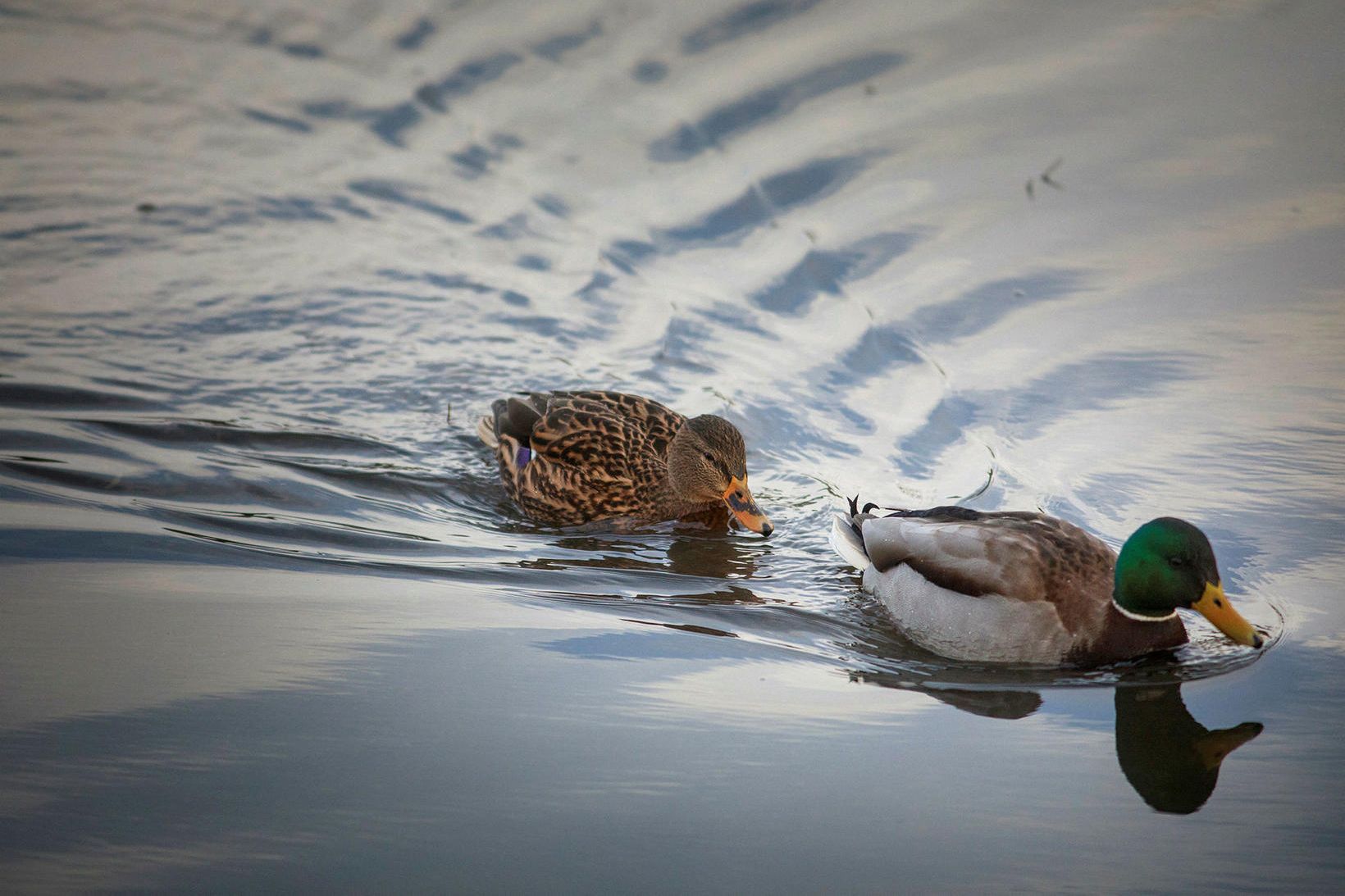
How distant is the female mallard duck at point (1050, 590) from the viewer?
5922mm

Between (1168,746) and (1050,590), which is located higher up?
(1050,590)

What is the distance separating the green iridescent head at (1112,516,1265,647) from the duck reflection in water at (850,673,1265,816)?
1.15 ft

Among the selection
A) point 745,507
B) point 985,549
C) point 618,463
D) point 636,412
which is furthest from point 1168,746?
point 636,412

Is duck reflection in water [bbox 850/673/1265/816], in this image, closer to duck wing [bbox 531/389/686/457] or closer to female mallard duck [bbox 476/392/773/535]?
female mallard duck [bbox 476/392/773/535]

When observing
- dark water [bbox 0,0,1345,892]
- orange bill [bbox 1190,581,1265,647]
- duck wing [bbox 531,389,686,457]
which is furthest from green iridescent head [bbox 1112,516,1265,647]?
duck wing [bbox 531,389,686,457]

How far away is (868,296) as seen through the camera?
10.8m

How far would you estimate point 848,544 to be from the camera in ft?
23.9

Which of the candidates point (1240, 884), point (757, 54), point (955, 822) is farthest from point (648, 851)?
point (757, 54)

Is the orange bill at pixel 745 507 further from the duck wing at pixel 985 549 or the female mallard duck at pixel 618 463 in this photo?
the duck wing at pixel 985 549

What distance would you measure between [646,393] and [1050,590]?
14.7ft

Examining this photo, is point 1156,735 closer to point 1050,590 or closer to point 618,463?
point 1050,590

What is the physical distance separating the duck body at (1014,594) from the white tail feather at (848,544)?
18.0 inches

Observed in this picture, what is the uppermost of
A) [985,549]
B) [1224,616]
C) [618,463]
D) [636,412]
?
[636,412]

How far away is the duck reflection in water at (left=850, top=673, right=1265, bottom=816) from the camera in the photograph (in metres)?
4.91
